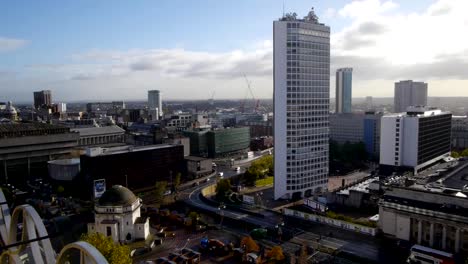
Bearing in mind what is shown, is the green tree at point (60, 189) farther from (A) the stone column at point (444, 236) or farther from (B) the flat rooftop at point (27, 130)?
(A) the stone column at point (444, 236)

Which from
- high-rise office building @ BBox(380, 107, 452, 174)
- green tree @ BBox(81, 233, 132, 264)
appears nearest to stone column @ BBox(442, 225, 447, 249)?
green tree @ BBox(81, 233, 132, 264)

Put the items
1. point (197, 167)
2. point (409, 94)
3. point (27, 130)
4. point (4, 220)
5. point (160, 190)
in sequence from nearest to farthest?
point (4, 220)
point (160, 190)
point (27, 130)
point (197, 167)
point (409, 94)

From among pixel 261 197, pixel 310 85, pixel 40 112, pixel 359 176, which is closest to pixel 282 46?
pixel 310 85

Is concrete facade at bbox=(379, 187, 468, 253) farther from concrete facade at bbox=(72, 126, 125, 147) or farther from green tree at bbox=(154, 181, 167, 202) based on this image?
concrete facade at bbox=(72, 126, 125, 147)

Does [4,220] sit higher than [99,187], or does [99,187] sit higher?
[4,220]

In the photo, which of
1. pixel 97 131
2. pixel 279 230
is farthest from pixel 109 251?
pixel 97 131

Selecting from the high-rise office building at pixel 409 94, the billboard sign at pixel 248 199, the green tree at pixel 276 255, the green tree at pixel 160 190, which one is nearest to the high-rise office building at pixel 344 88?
the high-rise office building at pixel 409 94

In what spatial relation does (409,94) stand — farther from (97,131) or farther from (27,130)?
(27,130)
